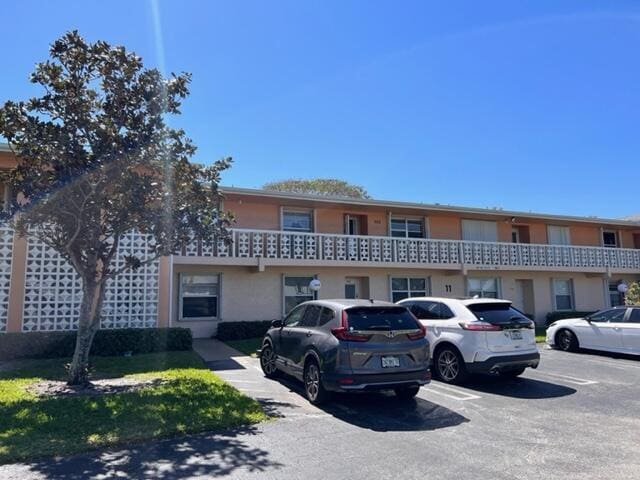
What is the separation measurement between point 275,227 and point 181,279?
13.5 feet

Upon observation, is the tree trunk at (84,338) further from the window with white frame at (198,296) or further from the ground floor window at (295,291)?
the ground floor window at (295,291)

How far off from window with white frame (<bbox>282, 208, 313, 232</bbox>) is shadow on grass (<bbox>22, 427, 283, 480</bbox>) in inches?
527

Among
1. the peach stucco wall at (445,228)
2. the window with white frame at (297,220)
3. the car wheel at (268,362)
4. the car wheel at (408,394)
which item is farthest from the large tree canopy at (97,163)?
the peach stucco wall at (445,228)

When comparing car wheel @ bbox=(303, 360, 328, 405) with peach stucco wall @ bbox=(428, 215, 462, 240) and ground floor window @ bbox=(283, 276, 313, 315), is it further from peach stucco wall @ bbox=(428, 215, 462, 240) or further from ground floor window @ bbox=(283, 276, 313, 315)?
peach stucco wall @ bbox=(428, 215, 462, 240)

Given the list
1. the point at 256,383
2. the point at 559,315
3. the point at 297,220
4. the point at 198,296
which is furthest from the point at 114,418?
the point at 559,315

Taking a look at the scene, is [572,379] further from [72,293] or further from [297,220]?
[72,293]

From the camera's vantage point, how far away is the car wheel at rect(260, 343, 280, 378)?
9802 millimetres

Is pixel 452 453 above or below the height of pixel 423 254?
below

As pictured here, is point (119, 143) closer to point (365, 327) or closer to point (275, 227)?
point (365, 327)

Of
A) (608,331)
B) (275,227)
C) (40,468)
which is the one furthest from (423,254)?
(40,468)

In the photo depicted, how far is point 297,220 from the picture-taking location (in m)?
19.2

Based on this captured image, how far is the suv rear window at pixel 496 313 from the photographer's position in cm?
923

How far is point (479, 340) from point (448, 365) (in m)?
0.96

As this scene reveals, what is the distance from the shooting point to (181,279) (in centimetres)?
1653
